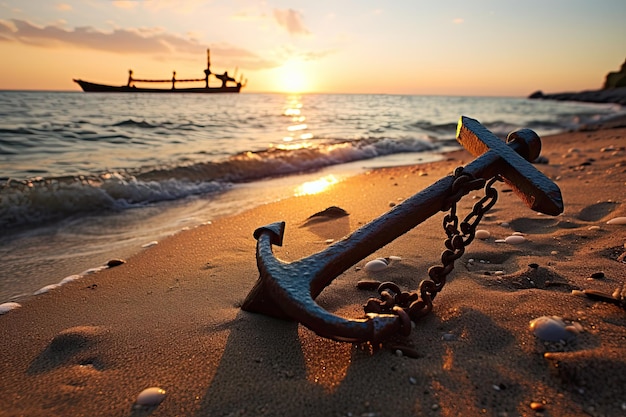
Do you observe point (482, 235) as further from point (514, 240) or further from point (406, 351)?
point (406, 351)

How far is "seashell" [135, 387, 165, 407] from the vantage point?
1.34 metres

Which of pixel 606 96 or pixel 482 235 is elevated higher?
pixel 606 96

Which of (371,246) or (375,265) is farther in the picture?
(375,265)

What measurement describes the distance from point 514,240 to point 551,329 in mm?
1290

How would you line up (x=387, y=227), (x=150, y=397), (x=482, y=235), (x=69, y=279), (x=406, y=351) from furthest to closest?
(x=482, y=235), (x=69, y=279), (x=387, y=227), (x=406, y=351), (x=150, y=397)

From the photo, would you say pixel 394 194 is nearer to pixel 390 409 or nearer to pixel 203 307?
pixel 203 307

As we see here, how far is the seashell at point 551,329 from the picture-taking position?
1527 mm

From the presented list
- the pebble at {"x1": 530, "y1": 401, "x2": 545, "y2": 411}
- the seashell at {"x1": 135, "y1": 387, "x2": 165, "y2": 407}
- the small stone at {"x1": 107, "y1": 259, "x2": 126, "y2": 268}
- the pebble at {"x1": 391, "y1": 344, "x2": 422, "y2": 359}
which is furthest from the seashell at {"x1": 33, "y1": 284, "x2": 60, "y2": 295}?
the pebble at {"x1": 530, "y1": 401, "x2": 545, "y2": 411}

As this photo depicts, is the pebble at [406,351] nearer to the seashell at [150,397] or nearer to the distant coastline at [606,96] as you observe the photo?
the seashell at [150,397]

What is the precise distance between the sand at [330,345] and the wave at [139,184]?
2570 millimetres

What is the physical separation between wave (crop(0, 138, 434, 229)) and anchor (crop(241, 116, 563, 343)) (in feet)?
13.1

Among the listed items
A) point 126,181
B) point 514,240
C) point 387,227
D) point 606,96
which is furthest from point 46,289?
point 606,96

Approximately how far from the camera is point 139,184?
5797mm

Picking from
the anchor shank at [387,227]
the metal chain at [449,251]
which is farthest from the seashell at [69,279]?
the metal chain at [449,251]
